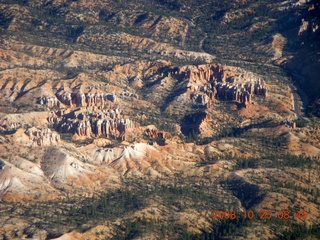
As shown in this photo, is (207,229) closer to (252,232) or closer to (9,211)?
(252,232)

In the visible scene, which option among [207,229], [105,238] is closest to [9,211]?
[105,238]

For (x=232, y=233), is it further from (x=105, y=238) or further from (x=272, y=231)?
(x=105, y=238)

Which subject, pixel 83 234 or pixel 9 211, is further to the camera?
pixel 9 211

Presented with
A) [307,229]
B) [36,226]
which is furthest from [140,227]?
[307,229]

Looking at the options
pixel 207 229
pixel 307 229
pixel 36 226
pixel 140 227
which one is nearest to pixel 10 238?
pixel 36 226

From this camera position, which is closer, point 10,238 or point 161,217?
point 10,238

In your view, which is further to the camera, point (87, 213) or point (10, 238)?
point (87, 213)

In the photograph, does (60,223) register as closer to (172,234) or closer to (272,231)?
(172,234)
